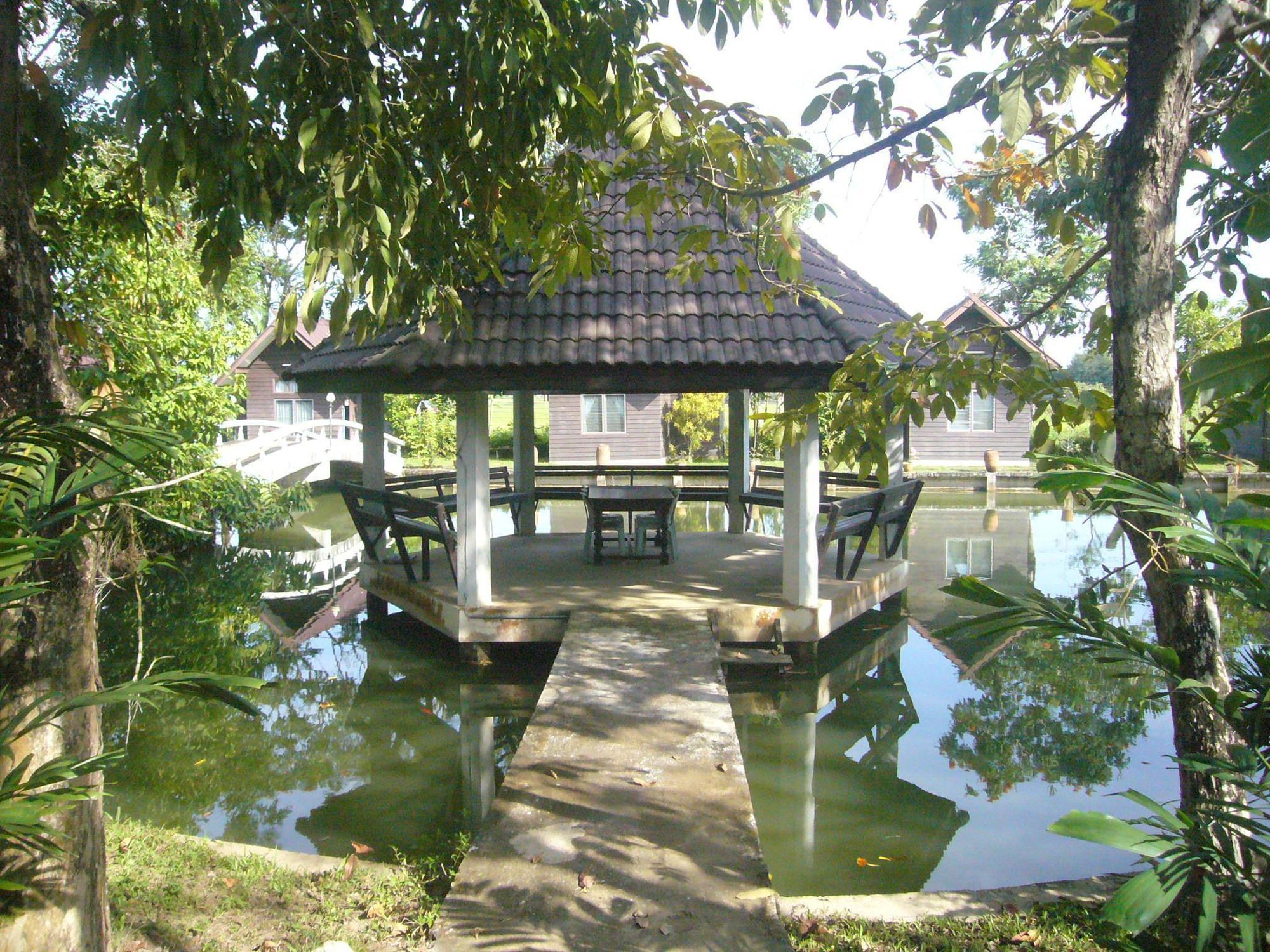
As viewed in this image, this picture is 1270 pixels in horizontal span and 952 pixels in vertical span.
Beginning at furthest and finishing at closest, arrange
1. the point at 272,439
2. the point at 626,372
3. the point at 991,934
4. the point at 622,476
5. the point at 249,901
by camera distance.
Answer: the point at 272,439
the point at 622,476
the point at 626,372
the point at 249,901
the point at 991,934

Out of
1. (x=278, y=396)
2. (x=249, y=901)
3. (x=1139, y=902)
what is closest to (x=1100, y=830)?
(x=1139, y=902)

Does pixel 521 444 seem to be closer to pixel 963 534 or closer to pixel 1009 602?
pixel 963 534

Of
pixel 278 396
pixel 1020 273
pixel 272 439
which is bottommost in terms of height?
pixel 272 439

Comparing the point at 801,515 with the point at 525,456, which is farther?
the point at 525,456

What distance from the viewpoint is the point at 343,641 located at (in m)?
9.66

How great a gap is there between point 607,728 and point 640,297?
431cm

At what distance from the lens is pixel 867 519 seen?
28.6ft

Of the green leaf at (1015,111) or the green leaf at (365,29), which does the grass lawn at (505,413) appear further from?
the green leaf at (1015,111)

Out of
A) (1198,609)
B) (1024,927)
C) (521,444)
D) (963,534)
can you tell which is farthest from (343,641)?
(963,534)

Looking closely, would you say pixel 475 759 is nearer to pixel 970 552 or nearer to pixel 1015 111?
pixel 1015 111

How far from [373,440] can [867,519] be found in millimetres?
5272

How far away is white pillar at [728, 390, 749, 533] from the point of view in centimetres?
1198

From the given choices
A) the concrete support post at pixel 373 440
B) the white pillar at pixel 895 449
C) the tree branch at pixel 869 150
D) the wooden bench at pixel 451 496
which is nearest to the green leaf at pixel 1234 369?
the tree branch at pixel 869 150

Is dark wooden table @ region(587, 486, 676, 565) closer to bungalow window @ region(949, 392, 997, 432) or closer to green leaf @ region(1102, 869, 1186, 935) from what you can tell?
green leaf @ region(1102, 869, 1186, 935)
